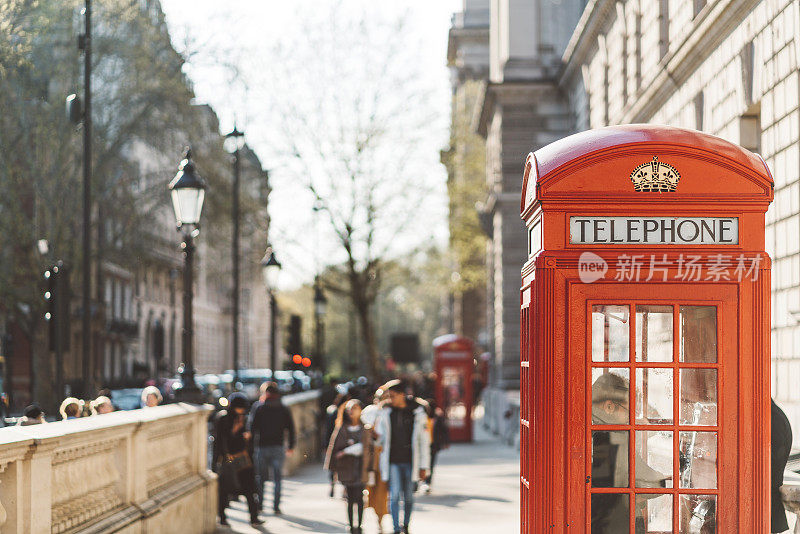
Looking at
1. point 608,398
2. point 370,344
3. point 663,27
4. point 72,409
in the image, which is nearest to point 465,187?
point 370,344

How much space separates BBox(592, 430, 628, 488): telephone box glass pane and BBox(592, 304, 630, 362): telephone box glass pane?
0.39 m

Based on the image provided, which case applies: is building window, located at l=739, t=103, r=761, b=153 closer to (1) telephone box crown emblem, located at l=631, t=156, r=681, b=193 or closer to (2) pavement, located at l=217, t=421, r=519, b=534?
(2) pavement, located at l=217, t=421, r=519, b=534

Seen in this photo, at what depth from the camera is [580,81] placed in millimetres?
32844

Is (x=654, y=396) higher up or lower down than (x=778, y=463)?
higher up

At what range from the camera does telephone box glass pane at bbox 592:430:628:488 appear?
→ 6430mm

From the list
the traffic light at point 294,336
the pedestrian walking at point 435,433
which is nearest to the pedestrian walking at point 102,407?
the pedestrian walking at point 435,433

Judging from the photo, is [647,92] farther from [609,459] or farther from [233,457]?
[609,459]

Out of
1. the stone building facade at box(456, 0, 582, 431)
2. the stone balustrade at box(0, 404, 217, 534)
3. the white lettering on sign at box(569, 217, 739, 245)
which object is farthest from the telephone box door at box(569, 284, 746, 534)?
the stone building facade at box(456, 0, 582, 431)

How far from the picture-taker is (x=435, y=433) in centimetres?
2027

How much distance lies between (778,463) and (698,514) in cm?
138

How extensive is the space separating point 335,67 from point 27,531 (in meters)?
30.7

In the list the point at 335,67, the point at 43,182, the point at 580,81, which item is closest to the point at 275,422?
the point at 43,182

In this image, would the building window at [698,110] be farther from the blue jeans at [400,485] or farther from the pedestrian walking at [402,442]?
the blue jeans at [400,485]

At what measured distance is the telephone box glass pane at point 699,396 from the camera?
6.36 meters
